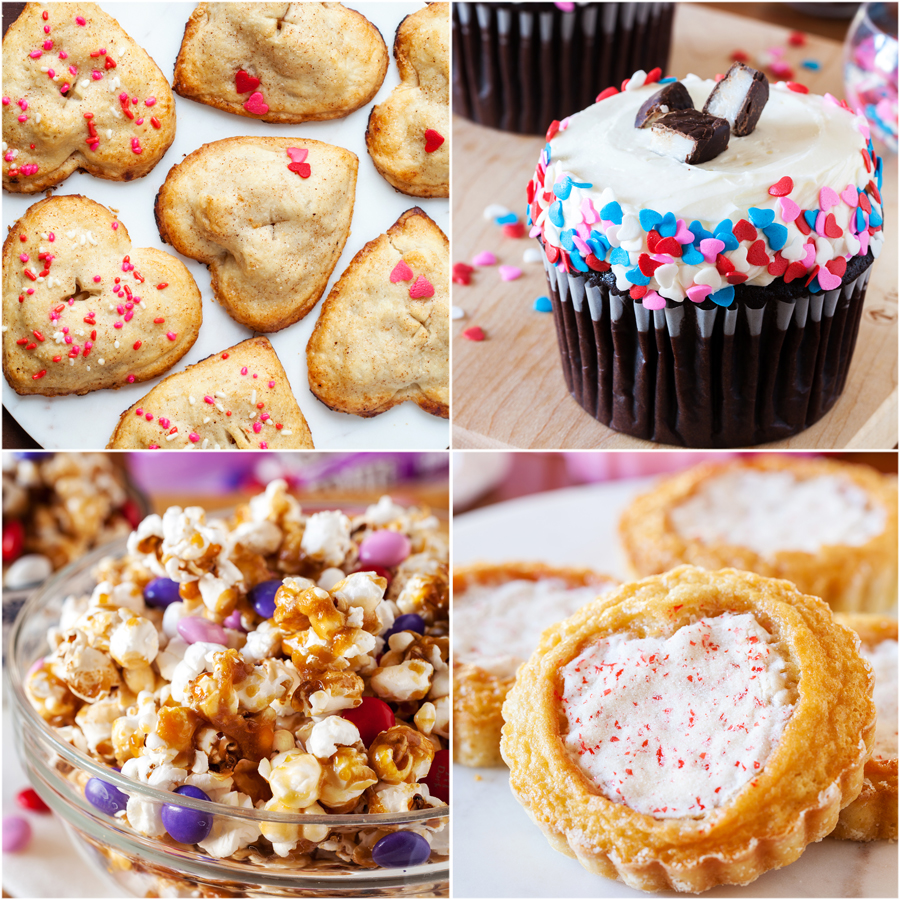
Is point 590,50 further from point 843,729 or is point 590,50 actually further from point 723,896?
point 723,896

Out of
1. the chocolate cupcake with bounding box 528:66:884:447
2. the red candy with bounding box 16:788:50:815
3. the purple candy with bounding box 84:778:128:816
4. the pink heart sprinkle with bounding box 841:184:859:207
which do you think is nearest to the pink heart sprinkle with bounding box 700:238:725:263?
Result: the chocolate cupcake with bounding box 528:66:884:447

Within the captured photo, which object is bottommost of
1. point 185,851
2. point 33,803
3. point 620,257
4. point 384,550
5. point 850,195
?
point 33,803

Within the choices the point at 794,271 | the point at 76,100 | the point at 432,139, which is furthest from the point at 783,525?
the point at 76,100

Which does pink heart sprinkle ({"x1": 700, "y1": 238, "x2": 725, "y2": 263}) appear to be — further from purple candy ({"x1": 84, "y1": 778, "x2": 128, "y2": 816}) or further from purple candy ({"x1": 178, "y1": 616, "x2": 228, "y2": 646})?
purple candy ({"x1": 84, "y1": 778, "x2": 128, "y2": 816})

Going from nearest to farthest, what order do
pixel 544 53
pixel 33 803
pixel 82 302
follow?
pixel 33 803
pixel 82 302
pixel 544 53

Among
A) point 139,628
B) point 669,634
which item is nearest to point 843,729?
point 669,634

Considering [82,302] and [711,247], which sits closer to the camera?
[711,247]

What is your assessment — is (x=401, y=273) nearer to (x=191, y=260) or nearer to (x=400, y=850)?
(x=191, y=260)

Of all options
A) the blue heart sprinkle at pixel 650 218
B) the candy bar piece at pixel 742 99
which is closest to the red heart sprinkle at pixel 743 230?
the blue heart sprinkle at pixel 650 218

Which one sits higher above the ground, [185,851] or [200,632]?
[200,632]
